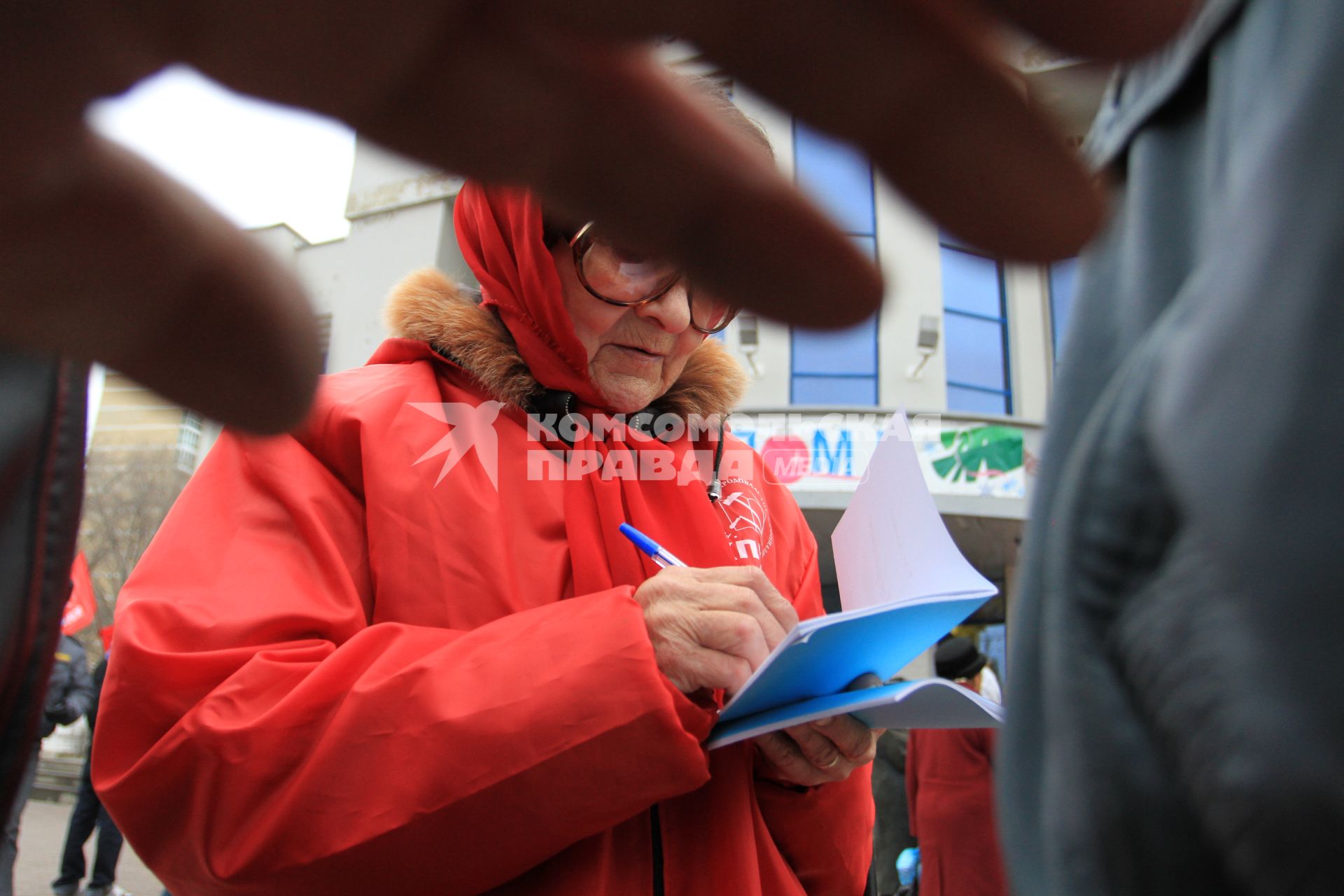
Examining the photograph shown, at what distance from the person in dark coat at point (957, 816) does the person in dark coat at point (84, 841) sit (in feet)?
12.5

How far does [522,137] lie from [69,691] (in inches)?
203

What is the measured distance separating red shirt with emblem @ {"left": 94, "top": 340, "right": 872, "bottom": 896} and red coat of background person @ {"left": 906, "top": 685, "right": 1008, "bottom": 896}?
251 centimetres

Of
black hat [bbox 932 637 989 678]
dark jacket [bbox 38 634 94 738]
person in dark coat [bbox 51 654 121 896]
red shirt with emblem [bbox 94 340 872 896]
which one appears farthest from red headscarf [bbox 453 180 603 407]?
dark jacket [bbox 38 634 94 738]

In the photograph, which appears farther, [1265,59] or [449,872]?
[449,872]

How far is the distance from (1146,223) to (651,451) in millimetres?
926

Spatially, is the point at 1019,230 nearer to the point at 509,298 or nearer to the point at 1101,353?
the point at 1101,353

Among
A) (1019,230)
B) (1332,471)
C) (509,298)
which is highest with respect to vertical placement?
(509,298)

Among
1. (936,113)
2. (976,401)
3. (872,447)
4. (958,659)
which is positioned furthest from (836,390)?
(936,113)

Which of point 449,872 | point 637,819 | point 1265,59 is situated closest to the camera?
point 1265,59

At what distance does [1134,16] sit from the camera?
0.31 metres

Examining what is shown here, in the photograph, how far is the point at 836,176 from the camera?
1.32 feet

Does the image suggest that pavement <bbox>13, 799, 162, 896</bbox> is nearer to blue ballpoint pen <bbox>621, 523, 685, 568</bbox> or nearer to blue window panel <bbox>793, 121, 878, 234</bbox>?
blue ballpoint pen <bbox>621, 523, 685, 568</bbox>

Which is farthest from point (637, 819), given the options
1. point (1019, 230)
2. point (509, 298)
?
point (1019, 230)

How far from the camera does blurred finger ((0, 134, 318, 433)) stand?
1.04ft
